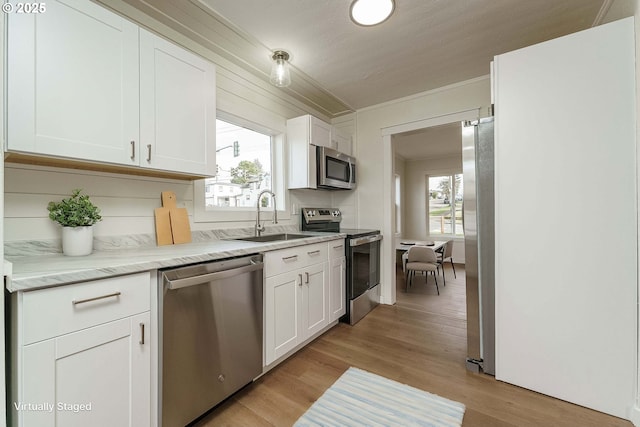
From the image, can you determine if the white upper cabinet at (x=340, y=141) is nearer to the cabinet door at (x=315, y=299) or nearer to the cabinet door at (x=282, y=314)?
the cabinet door at (x=315, y=299)

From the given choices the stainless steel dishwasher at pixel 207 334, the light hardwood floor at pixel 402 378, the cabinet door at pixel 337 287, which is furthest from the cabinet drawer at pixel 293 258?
the light hardwood floor at pixel 402 378

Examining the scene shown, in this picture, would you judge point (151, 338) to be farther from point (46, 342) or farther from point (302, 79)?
point (302, 79)

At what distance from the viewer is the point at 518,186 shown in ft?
5.69

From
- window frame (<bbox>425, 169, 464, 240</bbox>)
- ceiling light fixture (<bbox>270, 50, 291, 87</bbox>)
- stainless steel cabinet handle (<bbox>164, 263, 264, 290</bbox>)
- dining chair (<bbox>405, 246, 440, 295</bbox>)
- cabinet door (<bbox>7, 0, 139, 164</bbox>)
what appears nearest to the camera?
cabinet door (<bbox>7, 0, 139, 164</bbox>)

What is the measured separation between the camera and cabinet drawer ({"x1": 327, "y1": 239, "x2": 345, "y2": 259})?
8.29ft

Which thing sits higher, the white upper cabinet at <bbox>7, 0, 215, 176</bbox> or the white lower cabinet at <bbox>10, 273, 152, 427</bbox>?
the white upper cabinet at <bbox>7, 0, 215, 176</bbox>

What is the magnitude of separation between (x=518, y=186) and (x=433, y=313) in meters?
1.91

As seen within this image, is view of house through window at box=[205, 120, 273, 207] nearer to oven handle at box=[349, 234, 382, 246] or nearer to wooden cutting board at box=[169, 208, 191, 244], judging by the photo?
wooden cutting board at box=[169, 208, 191, 244]

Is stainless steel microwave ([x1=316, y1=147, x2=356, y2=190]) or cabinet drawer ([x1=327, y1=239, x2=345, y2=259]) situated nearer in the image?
cabinet drawer ([x1=327, y1=239, x2=345, y2=259])

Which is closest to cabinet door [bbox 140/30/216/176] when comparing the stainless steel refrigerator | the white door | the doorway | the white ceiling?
the white ceiling

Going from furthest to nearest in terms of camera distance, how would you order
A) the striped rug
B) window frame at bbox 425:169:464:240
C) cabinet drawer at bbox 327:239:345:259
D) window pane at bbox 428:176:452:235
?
window pane at bbox 428:176:452:235
window frame at bbox 425:169:464:240
cabinet drawer at bbox 327:239:345:259
the striped rug

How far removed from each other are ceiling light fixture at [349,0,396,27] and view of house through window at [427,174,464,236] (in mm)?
5408

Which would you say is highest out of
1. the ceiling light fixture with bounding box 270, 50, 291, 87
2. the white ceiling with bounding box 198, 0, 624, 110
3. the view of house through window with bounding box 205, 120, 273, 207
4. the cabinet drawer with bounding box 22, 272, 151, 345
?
the white ceiling with bounding box 198, 0, 624, 110

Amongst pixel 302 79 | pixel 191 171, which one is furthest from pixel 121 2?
pixel 302 79
